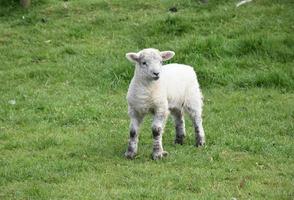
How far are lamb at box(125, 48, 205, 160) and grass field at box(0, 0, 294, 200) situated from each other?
10.6 inches

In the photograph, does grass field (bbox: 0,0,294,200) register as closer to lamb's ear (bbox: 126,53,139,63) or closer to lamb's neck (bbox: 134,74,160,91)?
lamb's neck (bbox: 134,74,160,91)

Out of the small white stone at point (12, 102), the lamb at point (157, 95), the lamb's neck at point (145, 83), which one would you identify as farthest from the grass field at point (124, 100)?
the lamb's neck at point (145, 83)

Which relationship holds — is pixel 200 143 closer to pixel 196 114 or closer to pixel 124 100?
pixel 196 114

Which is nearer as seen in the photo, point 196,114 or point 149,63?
point 149,63

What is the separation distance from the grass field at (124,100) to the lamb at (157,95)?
0.88ft

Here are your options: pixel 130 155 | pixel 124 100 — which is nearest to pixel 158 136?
pixel 130 155

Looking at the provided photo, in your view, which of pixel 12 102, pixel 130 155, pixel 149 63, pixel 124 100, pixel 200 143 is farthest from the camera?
pixel 124 100

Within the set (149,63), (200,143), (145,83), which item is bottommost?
(200,143)

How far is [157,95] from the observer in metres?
8.45

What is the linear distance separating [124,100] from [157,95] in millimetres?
2984

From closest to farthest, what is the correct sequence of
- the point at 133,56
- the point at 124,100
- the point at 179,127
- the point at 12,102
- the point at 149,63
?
the point at 149,63, the point at 133,56, the point at 179,127, the point at 12,102, the point at 124,100

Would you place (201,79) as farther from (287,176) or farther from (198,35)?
(287,176)

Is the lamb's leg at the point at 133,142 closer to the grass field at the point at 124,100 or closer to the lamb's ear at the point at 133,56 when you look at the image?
the grass field at the point at 124,100

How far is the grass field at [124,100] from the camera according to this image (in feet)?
25.1
